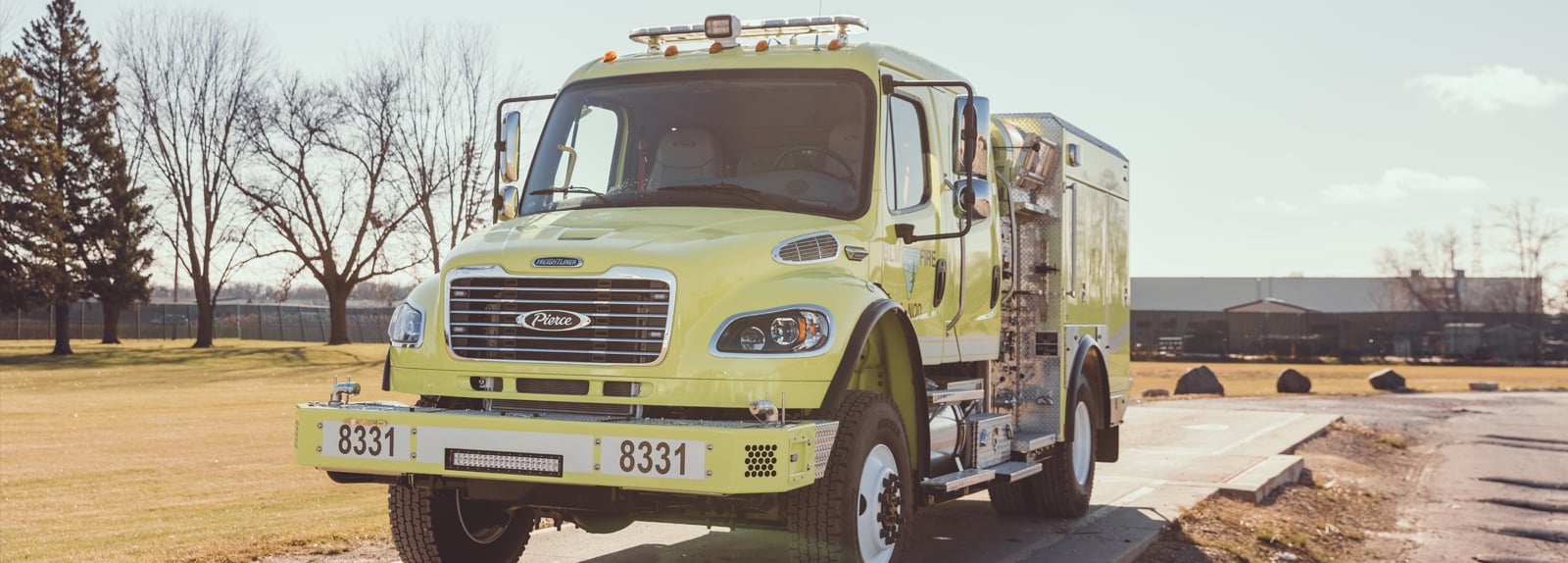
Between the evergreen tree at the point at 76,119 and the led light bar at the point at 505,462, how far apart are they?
188 ft

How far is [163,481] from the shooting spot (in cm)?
1507

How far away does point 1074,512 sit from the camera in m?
11.1

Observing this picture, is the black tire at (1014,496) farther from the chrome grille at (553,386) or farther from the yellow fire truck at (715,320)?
the chrome grille at (553,386)

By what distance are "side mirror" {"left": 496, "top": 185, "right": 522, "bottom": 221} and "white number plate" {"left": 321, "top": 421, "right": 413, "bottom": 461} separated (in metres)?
1.80

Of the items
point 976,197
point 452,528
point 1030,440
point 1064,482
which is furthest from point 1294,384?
point 452,528

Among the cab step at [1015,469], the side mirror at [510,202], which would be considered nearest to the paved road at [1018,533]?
the cab step at [1015,469]

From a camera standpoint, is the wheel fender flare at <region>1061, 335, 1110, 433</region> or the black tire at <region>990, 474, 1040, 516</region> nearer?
the wheel fender flare at <region>1061, 335, 1110, 433</region>

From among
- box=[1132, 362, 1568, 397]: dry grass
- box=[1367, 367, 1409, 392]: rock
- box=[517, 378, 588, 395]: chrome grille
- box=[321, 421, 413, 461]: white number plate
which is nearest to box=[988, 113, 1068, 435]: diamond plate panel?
box=[517, 378, 588, 395]: chrome grille

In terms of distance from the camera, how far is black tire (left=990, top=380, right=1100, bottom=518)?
10820mm

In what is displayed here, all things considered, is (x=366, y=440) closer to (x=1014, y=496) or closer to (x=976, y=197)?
(x=976, y=197)

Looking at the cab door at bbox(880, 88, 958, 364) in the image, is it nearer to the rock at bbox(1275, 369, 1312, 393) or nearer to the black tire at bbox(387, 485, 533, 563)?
the black tire at bbox(387, 485, 533, 563)

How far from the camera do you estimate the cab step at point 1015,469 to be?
29.7 feet

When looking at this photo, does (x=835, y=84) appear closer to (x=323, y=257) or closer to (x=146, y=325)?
(x=323, y=257)

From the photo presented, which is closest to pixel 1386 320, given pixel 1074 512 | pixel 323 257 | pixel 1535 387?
pixel 1535 387
